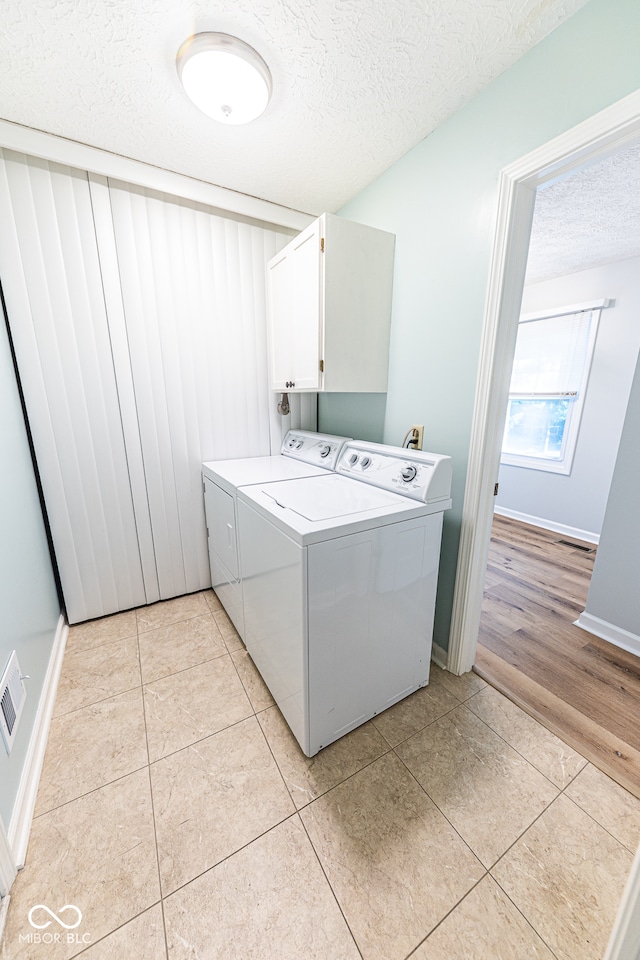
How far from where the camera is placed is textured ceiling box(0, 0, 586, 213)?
39.4 inches

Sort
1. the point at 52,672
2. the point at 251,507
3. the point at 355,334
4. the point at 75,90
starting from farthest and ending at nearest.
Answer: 1. the point at 355,334
2. the point at 52,672
3. the point at 251,507
4. the point at 75,90

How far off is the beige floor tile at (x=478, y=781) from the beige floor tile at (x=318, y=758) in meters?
0.12

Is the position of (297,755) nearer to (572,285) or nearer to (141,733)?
(141,733)

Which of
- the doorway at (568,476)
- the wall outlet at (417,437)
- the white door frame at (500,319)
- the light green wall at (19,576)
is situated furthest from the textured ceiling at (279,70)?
the wall outlet at (417,437)

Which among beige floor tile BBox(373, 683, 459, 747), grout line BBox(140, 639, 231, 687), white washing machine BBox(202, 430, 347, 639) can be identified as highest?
white washing machine BBox(202, 430, 347, 639)

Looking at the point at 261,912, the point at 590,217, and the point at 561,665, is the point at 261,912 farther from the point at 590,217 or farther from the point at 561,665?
the point at 590,217

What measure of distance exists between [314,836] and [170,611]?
57.6 inches

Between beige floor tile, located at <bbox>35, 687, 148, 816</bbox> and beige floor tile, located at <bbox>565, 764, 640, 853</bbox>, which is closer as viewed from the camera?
beige floor tile, located at <bbox>565, 764, 640, 853</bbox>

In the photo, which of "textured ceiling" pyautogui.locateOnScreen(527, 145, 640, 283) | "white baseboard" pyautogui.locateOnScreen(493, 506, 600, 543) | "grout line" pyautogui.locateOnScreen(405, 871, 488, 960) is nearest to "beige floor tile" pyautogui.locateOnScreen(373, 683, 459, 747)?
"grout line" pyautogui.locateOnScreen(405, 871, 488, 960)

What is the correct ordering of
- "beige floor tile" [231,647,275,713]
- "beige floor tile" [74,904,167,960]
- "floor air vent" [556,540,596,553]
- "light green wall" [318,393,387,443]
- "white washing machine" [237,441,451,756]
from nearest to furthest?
1. "beige floor tile" [74,904,167,960]
2. "white washing machine" [237,441,451,756]
3. "beige floor tile" [231,647,275,713]
4. "light green wall" [318,393,387,443]
5. "floor air vent" [556,540,596,553]

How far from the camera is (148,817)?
108 centimetres

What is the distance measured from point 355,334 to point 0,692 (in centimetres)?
194

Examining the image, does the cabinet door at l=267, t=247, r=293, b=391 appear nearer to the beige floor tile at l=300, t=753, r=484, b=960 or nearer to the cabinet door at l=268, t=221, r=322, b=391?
the cabinet door at l=268, t=221, r=322, b=391

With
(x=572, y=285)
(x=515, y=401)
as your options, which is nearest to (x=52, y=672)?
(x=515, y=401)
